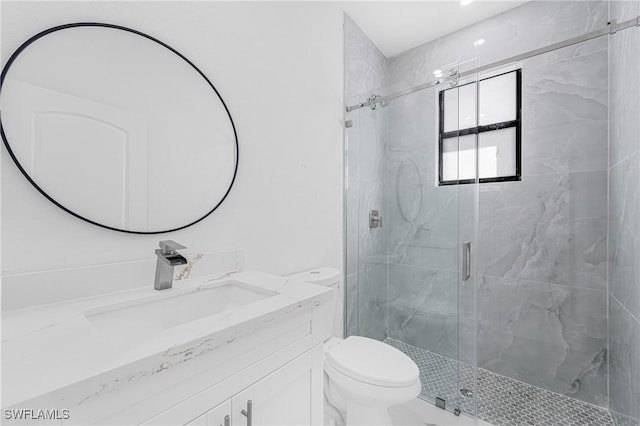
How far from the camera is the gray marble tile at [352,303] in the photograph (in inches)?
79.4

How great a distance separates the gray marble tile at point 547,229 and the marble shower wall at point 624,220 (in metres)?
0.09

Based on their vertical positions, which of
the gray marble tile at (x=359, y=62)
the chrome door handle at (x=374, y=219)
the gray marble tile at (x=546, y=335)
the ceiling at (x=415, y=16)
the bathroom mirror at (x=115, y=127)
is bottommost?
the gray marble tile at (x=546, y=335)

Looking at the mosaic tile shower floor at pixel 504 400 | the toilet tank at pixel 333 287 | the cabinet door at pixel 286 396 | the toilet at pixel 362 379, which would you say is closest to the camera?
the cabinet door at pixel 286 396

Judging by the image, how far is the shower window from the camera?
5.44ft

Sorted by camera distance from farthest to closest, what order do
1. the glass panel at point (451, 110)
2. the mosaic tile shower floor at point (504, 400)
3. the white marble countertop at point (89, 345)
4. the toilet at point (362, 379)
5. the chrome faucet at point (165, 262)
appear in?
the glass panel at point (451, 110) → the mosaic tile shower floor at point (504, 400) → the toilet at point (362, 379) → the chrome faucet at point (165, 262) → the white marble countertop at point (89, 345)

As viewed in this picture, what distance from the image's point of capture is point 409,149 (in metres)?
1.90

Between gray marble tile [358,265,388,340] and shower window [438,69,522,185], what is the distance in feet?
2.74

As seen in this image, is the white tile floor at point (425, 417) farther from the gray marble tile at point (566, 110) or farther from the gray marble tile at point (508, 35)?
the gray marble tile at point (508, 35)

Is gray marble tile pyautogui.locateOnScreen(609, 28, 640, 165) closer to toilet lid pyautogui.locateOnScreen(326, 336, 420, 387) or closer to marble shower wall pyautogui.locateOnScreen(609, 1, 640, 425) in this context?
marble shower wall pyautogui.locateOnScreen(609, 1, 640, 425)

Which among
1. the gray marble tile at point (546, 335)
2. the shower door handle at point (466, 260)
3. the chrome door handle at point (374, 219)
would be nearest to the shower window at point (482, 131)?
the shower door handle at point (466, 260)

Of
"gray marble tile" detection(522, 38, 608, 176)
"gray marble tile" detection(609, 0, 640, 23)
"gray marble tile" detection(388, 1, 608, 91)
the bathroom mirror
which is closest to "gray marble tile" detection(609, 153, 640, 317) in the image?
"gray marble tile" detection(522, 38, 608, 176)

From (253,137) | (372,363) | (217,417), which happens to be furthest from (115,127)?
(372,363)

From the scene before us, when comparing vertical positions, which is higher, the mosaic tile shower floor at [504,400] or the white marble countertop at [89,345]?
the white marble countertop at [89,345]

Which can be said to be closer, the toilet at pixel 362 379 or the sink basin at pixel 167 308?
the sink basin at pixel 167 308
